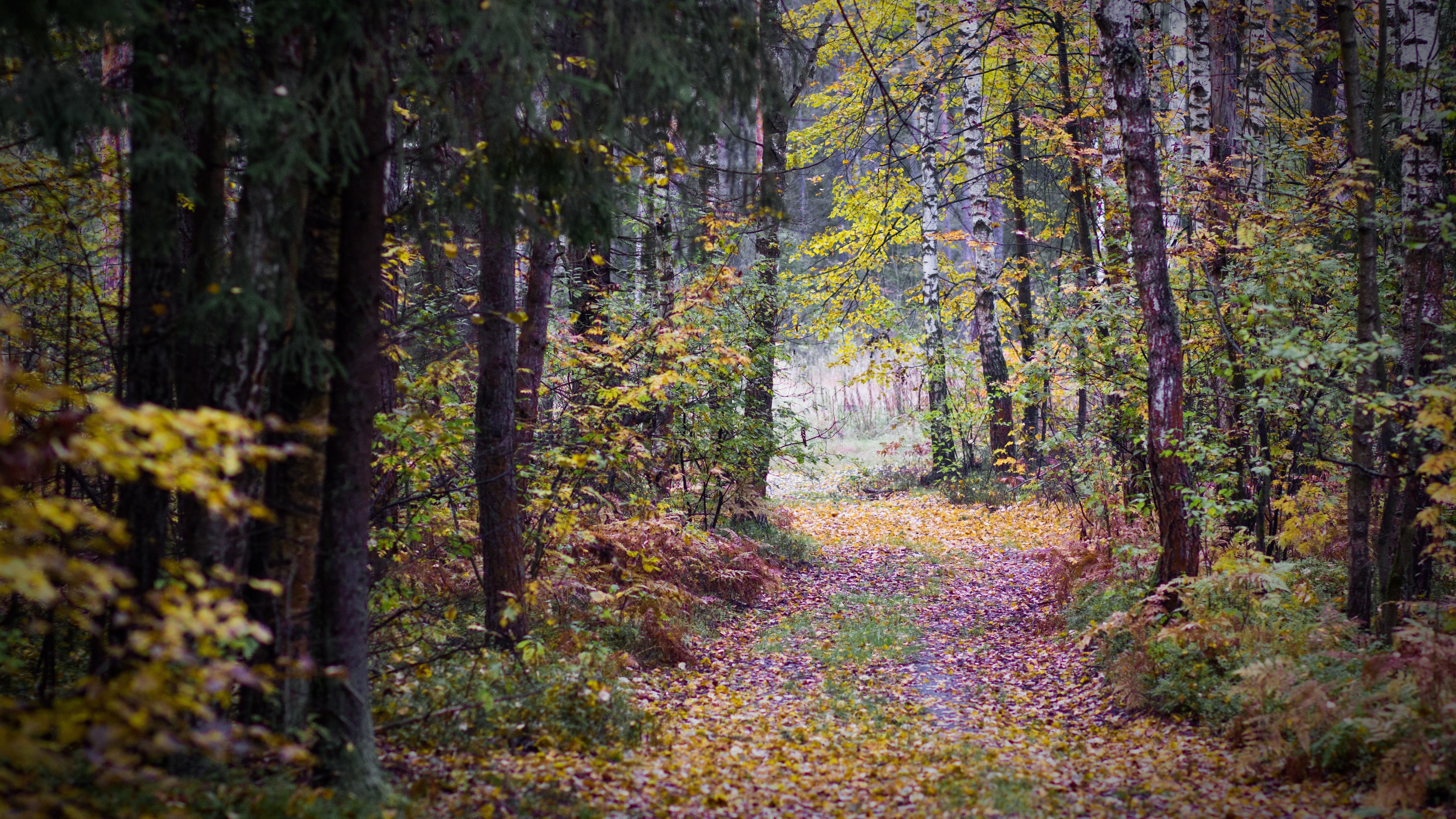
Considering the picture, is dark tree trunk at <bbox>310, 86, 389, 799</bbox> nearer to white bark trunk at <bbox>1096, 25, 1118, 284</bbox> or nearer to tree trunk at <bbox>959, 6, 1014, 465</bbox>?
white bark trunk at <bbox>1096, 25, 1118, 284</bbox>

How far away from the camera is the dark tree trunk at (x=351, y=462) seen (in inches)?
160

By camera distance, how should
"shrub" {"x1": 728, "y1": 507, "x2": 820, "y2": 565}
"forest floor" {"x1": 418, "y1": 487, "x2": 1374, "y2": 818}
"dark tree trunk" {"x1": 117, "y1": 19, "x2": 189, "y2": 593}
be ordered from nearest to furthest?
1. "dark tree trunk" {"x1": 117, "y1": 19, "x2": 189, "y2": 593}
2. "forest floor" {"x1": 418, "y1": 487, "x2": 1374, "y2": 818}
3. "shrub" {"x1": 728, "y1": 507, "x2": 820, "y2": 565}

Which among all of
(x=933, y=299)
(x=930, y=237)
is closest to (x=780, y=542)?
(x=933, y=299)

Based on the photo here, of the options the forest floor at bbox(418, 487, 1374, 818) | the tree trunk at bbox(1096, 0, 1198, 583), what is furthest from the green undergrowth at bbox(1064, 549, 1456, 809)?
the tree trunk at bbox(1096, 0, 1198, 583)

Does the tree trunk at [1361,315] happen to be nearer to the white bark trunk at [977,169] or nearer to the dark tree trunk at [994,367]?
the white bark trunk at [977,169]

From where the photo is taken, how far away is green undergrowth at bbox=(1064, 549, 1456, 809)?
4.32m

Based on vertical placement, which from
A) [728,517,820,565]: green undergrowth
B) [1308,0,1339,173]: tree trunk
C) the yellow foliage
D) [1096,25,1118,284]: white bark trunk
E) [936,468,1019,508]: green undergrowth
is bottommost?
[728,517,820,565]: green undergrowth

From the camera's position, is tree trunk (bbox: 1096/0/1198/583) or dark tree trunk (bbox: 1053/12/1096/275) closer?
tree trunk (bbox: 1096/0/1198/583)

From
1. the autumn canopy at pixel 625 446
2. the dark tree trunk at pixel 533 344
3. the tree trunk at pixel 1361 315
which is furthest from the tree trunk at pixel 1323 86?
the dark tree trunk at pixel 533 344

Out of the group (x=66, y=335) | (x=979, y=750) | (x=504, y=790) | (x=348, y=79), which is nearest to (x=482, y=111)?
(x=348, y=79)

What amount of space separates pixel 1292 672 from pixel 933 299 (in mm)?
11283

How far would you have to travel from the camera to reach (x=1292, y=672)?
5.04 m

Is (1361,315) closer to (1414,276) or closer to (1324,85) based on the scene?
(1414,276)

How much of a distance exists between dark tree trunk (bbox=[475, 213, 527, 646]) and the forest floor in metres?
1.45
